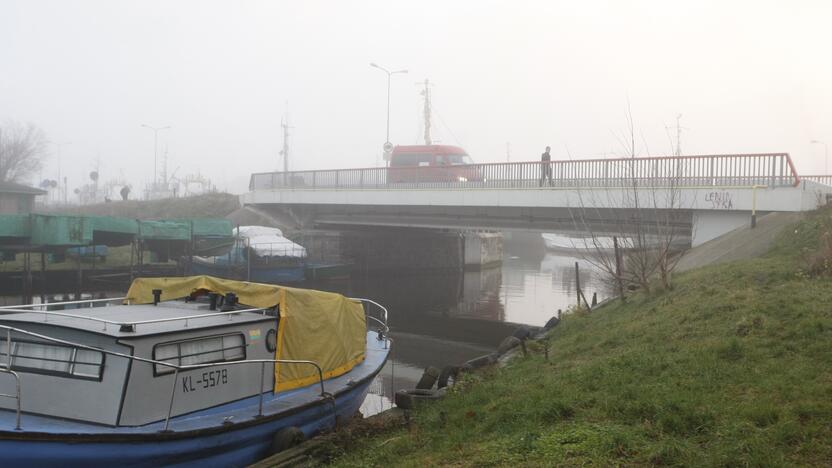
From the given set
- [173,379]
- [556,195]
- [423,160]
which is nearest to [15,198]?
[423,160]

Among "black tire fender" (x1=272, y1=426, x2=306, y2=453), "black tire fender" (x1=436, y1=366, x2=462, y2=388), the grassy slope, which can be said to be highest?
the grassy slope

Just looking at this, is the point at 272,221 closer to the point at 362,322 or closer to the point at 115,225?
the point at 115,225

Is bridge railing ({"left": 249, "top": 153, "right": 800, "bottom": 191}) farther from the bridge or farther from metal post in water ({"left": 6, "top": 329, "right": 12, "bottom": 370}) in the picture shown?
metal post in water ({"left": 6, "top": 329, "right": 12, "bottom": 370})

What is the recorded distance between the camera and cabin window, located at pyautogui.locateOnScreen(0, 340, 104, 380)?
7.57 metres

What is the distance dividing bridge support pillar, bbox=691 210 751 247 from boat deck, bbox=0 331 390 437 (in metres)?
14.9

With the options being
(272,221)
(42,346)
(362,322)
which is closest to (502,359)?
(362,322)

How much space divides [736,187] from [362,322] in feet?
47.8

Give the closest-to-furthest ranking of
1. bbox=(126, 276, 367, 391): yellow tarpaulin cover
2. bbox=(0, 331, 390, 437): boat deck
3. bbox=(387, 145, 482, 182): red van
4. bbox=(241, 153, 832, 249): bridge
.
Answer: bbox=(0, 331, 390, 437): boat deck → bbox=(126, 276, 367, 391): yellow tarpaulin cover → bbox=(241, 153, 832, 249): bridge → bbox=(387, 145, 482, 182): red van

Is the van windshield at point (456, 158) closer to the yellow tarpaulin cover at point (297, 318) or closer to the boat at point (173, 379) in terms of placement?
the yellow tarpaulin cover at point (297, 318)

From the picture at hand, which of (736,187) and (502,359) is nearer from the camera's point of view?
(502,359)

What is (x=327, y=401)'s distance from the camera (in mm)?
9664

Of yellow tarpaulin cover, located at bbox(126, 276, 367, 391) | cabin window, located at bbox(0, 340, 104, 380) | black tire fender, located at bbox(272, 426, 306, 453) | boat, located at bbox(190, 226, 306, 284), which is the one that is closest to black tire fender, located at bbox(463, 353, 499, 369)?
yellow tarpaulin cover, located at bbox(126, 276, 367, 391)

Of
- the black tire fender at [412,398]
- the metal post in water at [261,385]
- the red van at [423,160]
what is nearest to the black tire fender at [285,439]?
the metal post in water at [261,385]

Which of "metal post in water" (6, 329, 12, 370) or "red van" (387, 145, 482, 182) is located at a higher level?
"red van" (387, 145, 482, 182)
